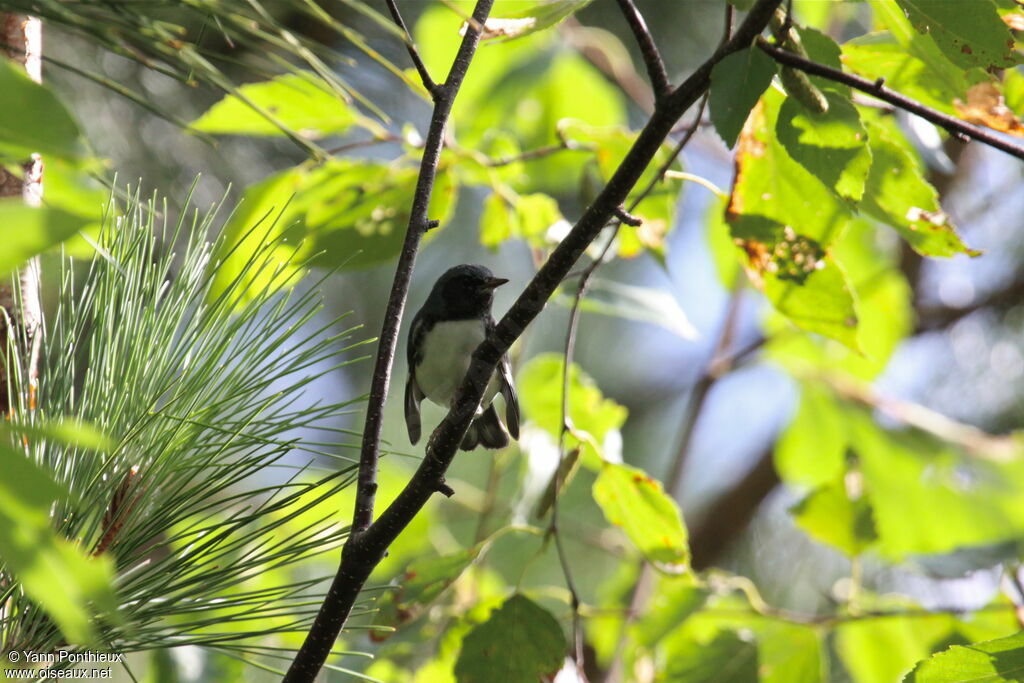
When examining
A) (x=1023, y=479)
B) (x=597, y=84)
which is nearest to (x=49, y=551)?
(x=597, y=84)

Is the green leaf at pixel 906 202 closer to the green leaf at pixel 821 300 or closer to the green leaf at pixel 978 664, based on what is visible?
the green leaf at pixel 821 300

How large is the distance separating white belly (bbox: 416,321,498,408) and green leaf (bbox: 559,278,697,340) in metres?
0.34

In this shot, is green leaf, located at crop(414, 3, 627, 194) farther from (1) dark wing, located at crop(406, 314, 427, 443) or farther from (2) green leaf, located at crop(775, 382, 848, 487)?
(2) green leaf, located at crop(775, 382, 848, 487)

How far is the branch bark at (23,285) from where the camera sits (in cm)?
109

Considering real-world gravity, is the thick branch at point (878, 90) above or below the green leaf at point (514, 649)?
above

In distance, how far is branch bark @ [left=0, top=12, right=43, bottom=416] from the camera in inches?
42.8

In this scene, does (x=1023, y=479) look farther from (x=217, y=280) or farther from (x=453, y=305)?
(x=217, y=280)

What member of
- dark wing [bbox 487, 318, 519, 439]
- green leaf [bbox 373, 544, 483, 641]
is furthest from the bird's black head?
green leaf [bbox 373, 544, 483, 641]

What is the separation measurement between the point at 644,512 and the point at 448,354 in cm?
74

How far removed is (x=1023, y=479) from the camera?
2.72 m

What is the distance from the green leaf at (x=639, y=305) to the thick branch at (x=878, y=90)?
822mm

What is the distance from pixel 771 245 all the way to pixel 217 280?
3.03 feet

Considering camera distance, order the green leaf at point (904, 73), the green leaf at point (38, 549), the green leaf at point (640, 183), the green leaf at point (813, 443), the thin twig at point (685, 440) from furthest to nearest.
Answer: the green leaf at point (813, 443) < the thin twig at point (685, 440) < the green leaf at point (640, 183) < the green leaf at point (904, 73) < the green leaf at point (38, 549)

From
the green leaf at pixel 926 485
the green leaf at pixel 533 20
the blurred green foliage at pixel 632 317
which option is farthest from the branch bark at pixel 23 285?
the green leaf at pixel 926 485
